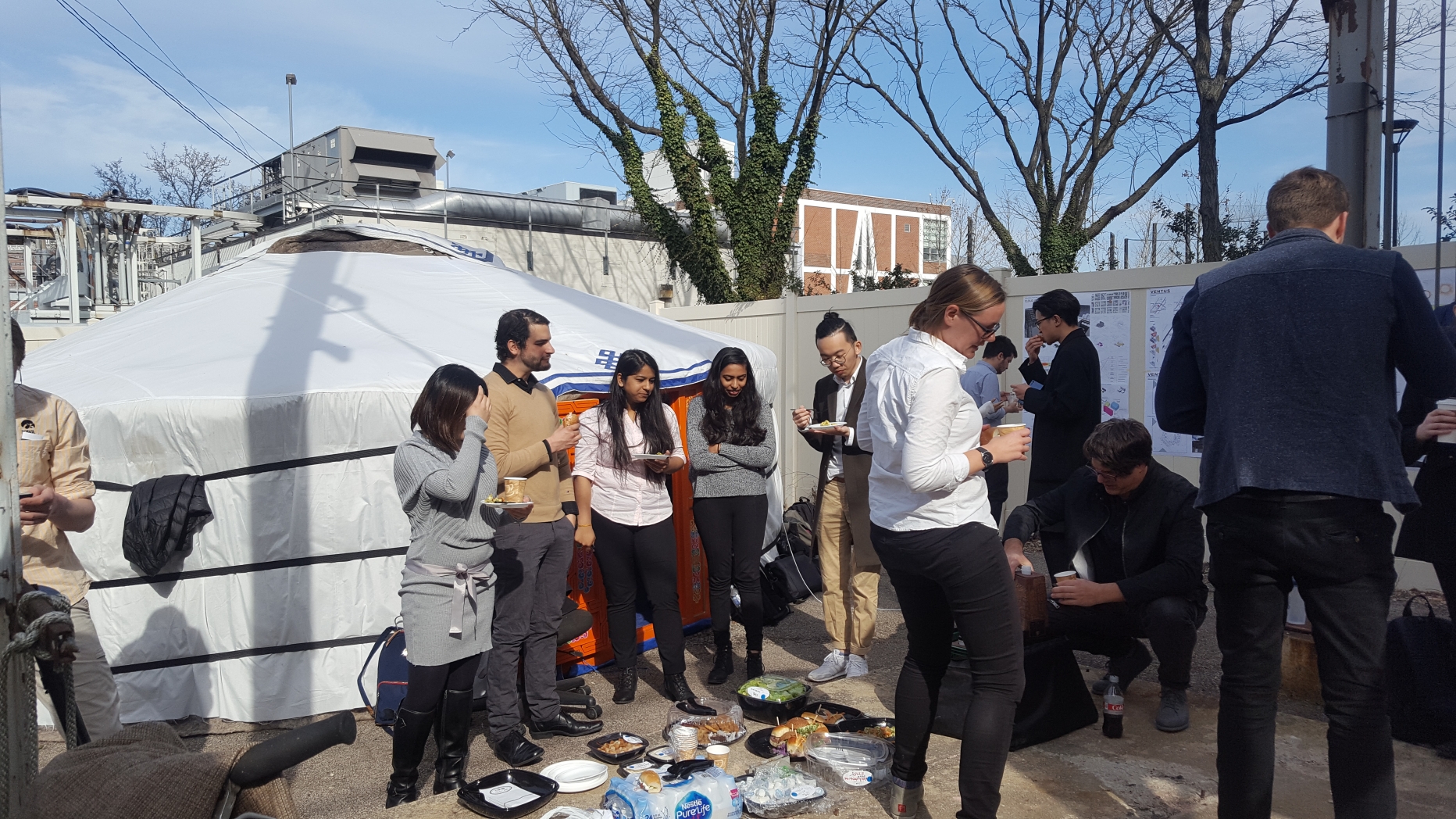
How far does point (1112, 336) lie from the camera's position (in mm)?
6281

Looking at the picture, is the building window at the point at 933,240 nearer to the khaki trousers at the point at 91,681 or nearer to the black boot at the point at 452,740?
the black boot at the point at 452,740

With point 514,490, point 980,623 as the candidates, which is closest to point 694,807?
point 980,623

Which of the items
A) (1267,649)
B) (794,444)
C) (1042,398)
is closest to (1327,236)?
(1267,649)

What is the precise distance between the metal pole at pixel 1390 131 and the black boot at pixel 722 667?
9.62 ft

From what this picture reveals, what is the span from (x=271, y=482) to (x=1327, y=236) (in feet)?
12.9

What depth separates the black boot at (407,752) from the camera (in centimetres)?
288

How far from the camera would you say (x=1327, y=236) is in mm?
2143

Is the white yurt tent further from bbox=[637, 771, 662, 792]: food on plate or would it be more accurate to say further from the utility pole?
the utility pole

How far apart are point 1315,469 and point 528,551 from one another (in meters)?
2.46

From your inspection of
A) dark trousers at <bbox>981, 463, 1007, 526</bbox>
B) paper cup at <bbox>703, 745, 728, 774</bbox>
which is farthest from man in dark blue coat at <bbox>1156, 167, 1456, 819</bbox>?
dark trousers at <bbox>981, 463, 1007, 526</bbox>

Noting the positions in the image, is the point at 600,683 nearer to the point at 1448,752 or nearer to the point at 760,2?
the point at 1448,752

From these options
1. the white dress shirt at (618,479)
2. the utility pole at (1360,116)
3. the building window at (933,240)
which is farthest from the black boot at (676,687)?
the building window at (933,240)

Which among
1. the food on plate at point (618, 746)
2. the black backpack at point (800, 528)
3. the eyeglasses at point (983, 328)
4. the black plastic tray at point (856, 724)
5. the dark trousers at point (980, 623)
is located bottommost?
the food on plate at point (618, 746)

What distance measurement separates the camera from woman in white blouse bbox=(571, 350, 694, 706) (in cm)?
382
